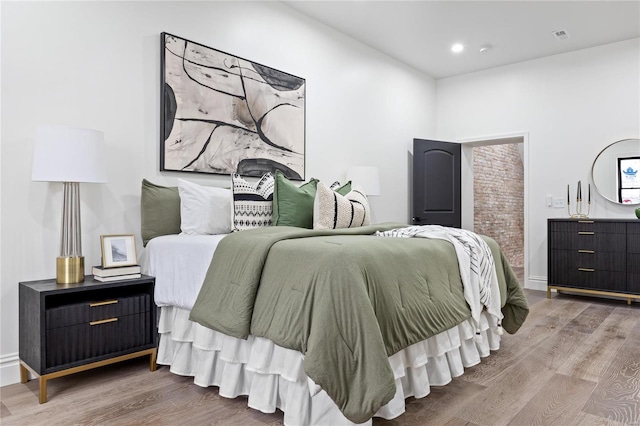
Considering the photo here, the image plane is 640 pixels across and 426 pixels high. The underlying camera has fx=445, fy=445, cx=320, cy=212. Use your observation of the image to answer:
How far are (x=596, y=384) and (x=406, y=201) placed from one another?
3405 mm

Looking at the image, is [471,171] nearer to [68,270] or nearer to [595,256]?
[595,256]

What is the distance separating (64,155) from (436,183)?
4345mm

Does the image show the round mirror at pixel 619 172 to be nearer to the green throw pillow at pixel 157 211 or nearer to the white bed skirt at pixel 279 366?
the white bed skirt at pixel 279 366

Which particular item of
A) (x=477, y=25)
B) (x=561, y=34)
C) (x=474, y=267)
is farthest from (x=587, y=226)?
(x=474, y=267)

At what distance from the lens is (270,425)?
6.06 ft

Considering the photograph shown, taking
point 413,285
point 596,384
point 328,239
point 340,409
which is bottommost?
point 596,384

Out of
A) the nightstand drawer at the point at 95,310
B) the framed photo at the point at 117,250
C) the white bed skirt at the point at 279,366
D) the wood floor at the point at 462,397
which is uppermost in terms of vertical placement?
the framed photo at the point at 117,250

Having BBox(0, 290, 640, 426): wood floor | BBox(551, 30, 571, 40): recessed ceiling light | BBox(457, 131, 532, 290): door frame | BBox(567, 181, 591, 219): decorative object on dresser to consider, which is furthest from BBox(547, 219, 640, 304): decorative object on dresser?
BBox(551, 30, 571, 40): recessed ceiling light

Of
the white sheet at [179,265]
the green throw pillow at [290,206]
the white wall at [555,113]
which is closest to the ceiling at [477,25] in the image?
the white wall at [555,113]

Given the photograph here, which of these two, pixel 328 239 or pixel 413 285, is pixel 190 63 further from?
pixel 413 285

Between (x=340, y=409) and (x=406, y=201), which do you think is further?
(x=406, y=201)

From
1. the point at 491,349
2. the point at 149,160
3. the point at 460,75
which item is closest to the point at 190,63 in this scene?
the point at 149,160

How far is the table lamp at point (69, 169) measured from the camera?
2.21 metres

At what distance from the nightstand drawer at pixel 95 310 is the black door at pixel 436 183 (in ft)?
12.2
